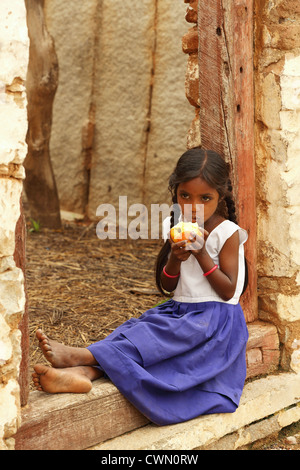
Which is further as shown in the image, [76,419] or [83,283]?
[83,283]

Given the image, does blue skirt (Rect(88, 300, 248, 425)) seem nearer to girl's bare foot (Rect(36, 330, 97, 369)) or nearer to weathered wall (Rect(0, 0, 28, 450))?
girl's bare foot (Rect(36, 330, 97, 369))

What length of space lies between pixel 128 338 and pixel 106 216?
418 centimetres

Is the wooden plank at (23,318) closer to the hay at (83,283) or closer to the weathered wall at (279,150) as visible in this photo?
the hay at (83,283)

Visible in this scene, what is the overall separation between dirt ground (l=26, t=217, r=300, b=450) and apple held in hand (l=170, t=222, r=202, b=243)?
3.62 ft

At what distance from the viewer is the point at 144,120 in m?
6.16

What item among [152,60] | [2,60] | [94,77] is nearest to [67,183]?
[94,77]

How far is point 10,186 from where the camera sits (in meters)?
1.96

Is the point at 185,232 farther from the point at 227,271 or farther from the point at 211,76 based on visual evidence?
the point at 211,76

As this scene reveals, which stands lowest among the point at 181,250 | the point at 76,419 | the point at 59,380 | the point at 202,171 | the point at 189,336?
the point at 76,419

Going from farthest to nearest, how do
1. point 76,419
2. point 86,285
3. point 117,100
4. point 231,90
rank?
point 117,100, point 86,285, point 231,90, point 76,419

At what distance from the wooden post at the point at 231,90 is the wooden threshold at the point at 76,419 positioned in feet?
3.30

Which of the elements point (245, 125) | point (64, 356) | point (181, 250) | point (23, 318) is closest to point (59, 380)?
point (64, 356)

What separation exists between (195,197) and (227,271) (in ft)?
1.13
